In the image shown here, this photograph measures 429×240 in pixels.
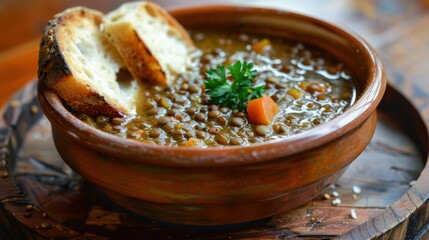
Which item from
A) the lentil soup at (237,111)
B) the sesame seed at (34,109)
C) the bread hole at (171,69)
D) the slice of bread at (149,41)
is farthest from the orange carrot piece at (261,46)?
the sesame seed at (34,109)

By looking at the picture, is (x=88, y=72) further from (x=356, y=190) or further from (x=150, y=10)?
(x=356, y=190)

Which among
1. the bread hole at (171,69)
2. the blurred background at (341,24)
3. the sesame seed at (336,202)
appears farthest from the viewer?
the blurred background at (341,24)

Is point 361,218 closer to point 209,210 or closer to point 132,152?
point 209,210

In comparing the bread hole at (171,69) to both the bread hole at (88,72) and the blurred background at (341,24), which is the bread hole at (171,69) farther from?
the blurred background at (341,24)

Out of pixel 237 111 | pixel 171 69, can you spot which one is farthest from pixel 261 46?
pixel 237 111

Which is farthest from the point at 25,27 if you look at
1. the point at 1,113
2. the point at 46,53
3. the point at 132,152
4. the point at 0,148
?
the point at 132,152

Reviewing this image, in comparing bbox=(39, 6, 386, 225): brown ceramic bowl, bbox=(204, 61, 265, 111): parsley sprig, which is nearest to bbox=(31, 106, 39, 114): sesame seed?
bbox=(39, 6, 386, 225): brown ceramic bowl

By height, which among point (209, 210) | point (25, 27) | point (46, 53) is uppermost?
point (46, 53)
